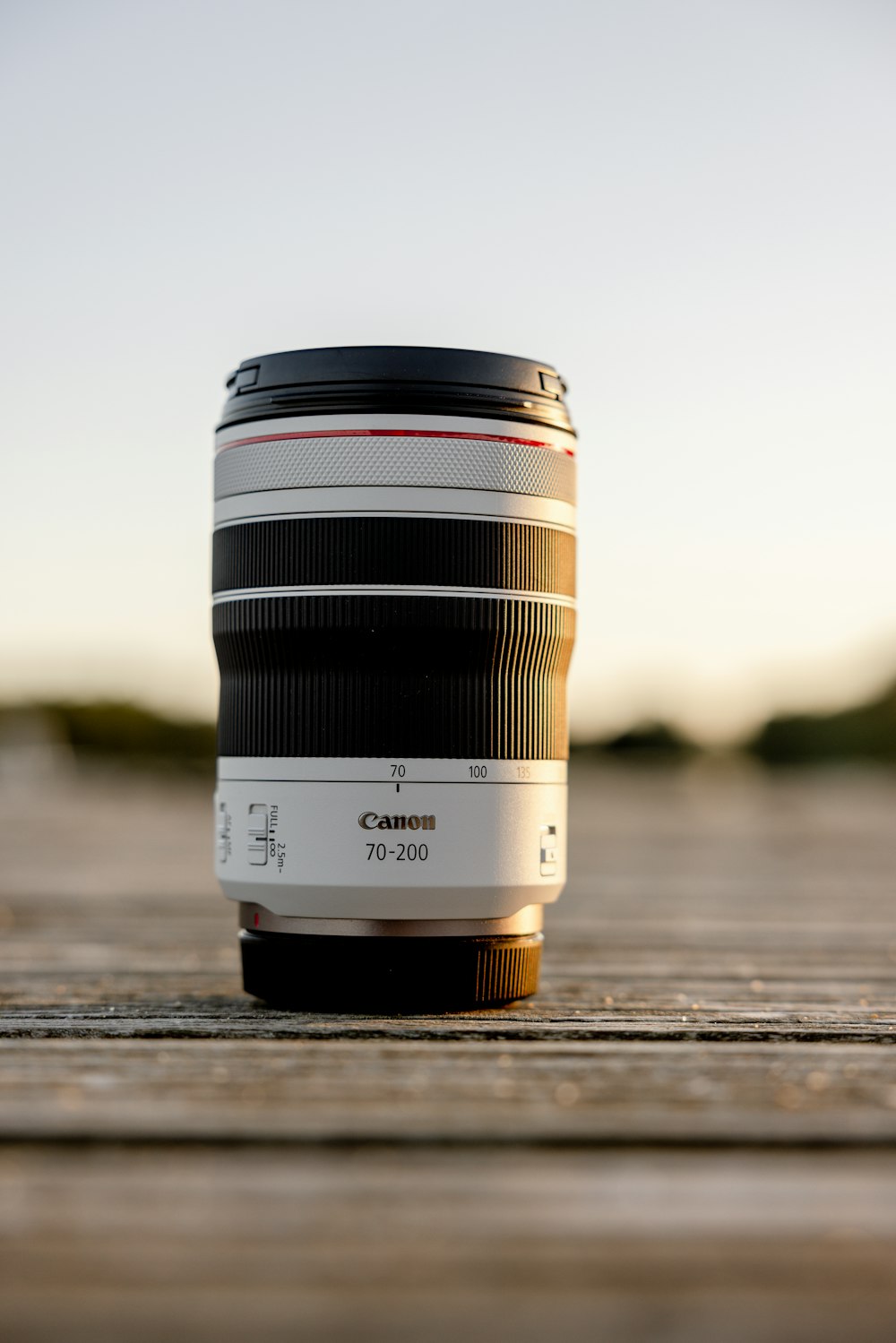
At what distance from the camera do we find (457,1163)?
89cm

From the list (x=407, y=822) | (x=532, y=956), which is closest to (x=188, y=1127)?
(x=407, y=822)

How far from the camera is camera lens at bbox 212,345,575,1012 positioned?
5.08ft

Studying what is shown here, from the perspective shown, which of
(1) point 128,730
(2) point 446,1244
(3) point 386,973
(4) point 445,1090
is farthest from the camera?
(1) point 128,730

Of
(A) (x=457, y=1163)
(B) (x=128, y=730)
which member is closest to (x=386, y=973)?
(A) (x=457, y=1163)

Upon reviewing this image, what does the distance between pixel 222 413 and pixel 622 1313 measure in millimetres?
1279

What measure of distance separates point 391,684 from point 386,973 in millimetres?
323

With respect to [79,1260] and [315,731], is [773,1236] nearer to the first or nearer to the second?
[79,1260]

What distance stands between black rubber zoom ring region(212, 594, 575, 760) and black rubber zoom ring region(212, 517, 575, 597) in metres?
0.02

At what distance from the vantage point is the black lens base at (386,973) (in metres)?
1.54

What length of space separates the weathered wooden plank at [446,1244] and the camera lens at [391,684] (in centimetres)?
64

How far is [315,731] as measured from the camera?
1577mm

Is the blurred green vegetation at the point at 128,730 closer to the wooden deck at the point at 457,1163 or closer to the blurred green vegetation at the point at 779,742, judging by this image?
the blurred green vegetation at the point at 779,742

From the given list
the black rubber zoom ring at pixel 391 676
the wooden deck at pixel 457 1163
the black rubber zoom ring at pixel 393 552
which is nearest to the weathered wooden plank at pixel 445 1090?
the wooden deck at pixel 457 1163

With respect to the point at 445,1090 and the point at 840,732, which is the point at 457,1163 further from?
the point at 840,732
